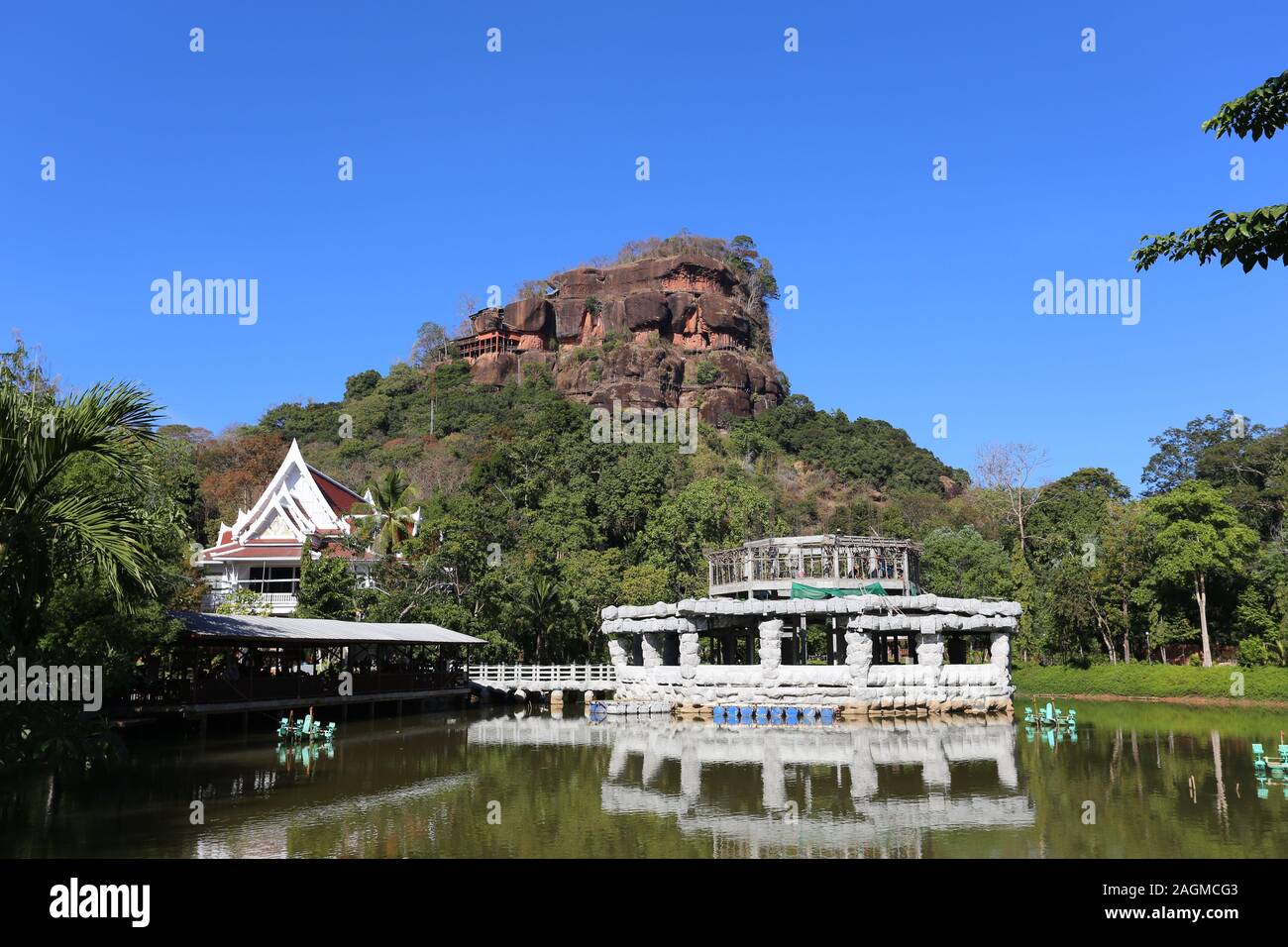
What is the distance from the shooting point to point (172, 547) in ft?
82.8

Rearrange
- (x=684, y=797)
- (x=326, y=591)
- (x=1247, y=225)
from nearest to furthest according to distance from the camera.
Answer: (x=1247, y=225) → (x=684, y=797) → (x=326, y=591)

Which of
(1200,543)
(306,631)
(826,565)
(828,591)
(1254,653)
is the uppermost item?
(1200,543)

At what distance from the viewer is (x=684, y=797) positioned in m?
17.3

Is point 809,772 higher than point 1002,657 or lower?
lower

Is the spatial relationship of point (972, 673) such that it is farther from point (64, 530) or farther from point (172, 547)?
point (64, 530)

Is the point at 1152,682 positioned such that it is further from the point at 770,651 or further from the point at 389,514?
the point at 389,514

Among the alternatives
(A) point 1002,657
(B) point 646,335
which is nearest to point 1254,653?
(A) point 1002,657

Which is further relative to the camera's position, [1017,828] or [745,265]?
[745,265]

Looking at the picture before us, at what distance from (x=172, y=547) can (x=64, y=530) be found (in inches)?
605

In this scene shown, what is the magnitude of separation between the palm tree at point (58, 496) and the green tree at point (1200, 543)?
37176 mm

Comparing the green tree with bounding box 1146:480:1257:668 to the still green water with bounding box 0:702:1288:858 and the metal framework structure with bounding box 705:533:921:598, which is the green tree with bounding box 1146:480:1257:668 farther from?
the metal framework structure with bounding box 705:533:921:598

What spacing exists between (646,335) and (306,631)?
3166 inches
